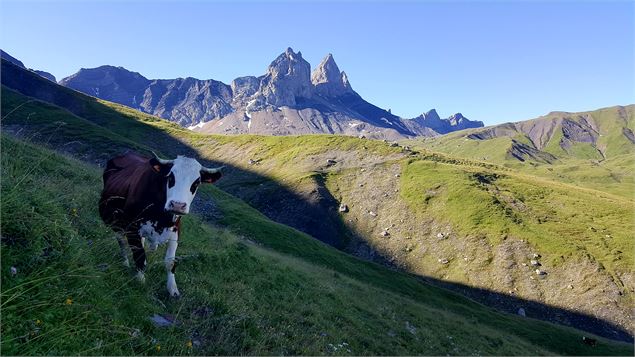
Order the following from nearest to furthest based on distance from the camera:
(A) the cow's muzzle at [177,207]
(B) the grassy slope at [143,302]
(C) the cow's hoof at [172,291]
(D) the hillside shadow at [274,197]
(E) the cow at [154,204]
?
1. (B) the grassy slope at [143,302]
2. (A) the cow's muzzle at [177,207]
3. (E) the cow at [154,204]
4. (C) the cow's hoof at [172,291]
5. (D) the hillside shadow at [274,197]

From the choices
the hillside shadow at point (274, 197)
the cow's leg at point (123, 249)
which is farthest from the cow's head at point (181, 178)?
the hillside shadow at point (274, 197)

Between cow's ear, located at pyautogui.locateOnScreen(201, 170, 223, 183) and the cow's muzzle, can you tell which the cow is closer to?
cow's ear, located at pyautogui.locateOnScreen(201, 170, 223, 183)

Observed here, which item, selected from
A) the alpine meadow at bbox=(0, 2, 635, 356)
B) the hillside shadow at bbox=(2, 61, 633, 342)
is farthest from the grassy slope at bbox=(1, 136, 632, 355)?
the hillside shadow at bbox=(2, 61, 633, 342)

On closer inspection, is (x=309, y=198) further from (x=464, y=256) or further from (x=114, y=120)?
(x=114, y=120)

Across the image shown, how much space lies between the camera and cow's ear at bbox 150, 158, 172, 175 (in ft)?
35.7

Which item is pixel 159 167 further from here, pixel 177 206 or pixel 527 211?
pixel 527 211

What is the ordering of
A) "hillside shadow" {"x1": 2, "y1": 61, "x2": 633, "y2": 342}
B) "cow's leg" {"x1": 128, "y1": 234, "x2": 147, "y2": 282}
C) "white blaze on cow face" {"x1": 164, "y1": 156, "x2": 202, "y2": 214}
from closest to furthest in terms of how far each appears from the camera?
1. "white blaze on cow face" {"x1": 164, "y1": 156, "x2": 202, "y2": 214}
2. "cow's leg" {"x1": 128, "y1": 234, "x2": 147, "y2": 282}
3. "hillside shadow" {"x1": 2, "y1": 61, "x2": 633, "y2": 342}

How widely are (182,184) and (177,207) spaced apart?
82 cm

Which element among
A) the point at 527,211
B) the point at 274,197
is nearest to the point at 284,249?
the point at 274,197

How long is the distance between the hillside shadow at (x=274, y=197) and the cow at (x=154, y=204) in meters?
13.3

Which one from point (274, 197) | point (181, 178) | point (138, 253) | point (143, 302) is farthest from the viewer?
point (274, 197)

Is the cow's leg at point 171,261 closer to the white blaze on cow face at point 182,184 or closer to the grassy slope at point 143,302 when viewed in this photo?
the grassy slope at point 143,302

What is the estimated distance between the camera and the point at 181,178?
33.7ft

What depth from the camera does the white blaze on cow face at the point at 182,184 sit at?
962cm
